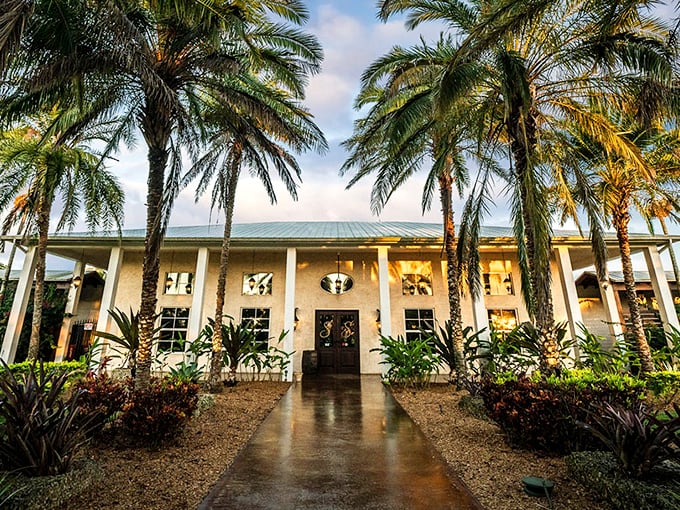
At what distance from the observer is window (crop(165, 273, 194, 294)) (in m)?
12.6

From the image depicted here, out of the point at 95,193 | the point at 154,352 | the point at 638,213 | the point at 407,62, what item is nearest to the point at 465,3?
the point at 407,62

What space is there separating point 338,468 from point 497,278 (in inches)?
428

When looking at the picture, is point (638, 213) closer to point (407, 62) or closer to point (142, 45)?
point (407, 62)

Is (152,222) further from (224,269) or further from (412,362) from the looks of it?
(412,362)

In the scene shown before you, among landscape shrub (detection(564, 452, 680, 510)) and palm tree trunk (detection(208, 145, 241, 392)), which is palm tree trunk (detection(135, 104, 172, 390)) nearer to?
palm tree trunk (detection(208, 145, 241, 392))

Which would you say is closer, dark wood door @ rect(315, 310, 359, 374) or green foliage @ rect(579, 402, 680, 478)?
green foliage @ rect(579, 402, 680, 478)

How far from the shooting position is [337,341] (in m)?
12.4

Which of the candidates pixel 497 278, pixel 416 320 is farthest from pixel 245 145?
pixel 497 278

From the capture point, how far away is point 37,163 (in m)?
9.60

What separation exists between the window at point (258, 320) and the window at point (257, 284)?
0.64 meters

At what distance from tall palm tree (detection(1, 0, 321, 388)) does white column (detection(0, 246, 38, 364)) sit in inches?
276

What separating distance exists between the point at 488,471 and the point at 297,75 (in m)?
8.01

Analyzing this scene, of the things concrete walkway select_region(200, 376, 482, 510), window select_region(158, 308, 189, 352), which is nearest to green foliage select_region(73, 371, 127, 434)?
concrete walkway select_region(200, 376, 482, 510)

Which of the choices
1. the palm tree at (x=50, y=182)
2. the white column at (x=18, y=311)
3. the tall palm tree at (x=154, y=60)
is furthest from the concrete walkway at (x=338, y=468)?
the white column at (x=18, y=311)
